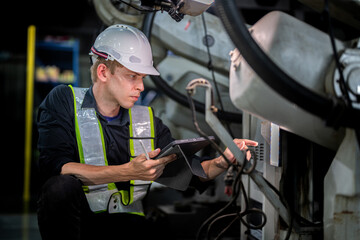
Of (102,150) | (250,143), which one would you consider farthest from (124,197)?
(250,143)

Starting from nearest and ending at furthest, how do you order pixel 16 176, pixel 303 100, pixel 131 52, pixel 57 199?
1. pixel 303 100
2. pixel 57 199
3. pixel 131 52
4. pixel 16 176

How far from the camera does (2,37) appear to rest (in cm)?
514

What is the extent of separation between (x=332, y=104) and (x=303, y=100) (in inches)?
3.7

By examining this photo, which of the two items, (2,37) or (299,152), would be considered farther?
(2,37)

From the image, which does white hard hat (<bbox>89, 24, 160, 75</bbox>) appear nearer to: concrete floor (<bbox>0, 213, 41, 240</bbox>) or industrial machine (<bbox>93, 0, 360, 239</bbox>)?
industrial machine (<bbox>93, 0, 360, 239</bbox>)

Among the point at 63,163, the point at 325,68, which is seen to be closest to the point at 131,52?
the point at 63,163

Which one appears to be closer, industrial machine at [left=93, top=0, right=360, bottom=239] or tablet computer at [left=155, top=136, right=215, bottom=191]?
industrial machine at [left=93, top=0, right=360, bottom=239]

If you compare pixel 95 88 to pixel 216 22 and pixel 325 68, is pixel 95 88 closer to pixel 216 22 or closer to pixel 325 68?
pixel 325 68

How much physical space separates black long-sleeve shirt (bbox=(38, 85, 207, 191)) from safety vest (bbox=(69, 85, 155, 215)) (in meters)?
0.03

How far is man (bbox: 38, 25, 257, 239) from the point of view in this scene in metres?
1.45

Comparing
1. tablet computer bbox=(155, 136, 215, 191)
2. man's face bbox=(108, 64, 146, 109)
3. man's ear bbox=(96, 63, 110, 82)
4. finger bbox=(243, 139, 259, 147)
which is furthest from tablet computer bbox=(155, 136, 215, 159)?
man's ear bbox=(96, 63, 110, 82)

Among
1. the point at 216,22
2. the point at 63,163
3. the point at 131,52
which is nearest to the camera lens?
the point at 63,163

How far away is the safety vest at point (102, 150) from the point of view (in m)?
1.61

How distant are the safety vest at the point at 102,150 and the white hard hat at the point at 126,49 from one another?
0.24 metres
